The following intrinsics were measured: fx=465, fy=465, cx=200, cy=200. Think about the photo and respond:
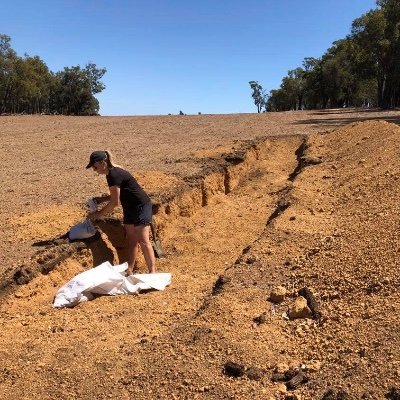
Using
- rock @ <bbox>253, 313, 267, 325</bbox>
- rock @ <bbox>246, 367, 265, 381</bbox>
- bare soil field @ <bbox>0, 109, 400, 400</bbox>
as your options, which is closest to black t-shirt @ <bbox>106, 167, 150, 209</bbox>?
bare soil field @ <bbox>0, 109, 400, 400</bbox>

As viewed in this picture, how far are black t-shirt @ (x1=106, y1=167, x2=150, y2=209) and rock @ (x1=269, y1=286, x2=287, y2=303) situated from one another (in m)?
1.91

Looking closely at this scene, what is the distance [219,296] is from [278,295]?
1.95 feet

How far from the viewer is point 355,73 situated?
36.2 m

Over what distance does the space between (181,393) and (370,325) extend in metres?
1.58

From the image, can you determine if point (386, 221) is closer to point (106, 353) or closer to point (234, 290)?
point (234, 290)

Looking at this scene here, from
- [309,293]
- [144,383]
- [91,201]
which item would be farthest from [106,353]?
[91,201]

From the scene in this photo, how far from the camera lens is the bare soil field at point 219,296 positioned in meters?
3.53

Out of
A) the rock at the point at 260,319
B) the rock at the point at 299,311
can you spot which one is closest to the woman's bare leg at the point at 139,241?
the rock at the point at 260,319

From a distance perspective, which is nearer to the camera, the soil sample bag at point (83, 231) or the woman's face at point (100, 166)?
the woman's face at point (100, 166)

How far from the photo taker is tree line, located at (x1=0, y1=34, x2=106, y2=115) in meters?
41.2

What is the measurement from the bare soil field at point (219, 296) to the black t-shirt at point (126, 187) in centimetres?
101

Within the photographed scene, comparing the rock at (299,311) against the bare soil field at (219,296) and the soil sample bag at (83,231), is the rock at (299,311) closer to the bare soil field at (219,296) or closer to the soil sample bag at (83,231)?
the bare soil field at (219,296)

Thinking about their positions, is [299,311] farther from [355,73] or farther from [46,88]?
[46,88]

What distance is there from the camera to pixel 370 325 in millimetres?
3719
